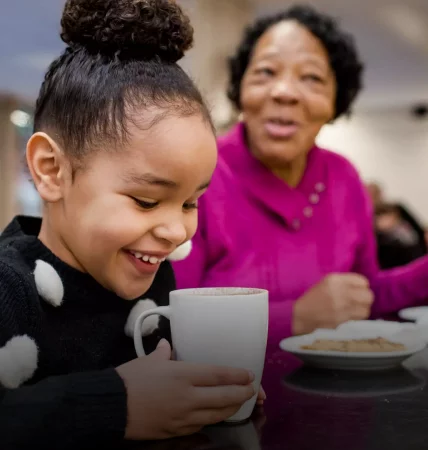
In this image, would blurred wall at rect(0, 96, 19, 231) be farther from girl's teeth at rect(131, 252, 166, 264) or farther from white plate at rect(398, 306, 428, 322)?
girl's teeth at rect(131, 252, 166, 264)

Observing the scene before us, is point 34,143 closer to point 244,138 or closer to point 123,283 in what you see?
point 123,283

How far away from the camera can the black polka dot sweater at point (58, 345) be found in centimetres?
50

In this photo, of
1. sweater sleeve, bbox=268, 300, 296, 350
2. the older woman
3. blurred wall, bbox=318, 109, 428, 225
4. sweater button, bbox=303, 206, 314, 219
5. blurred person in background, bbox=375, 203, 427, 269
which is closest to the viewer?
sweater sleeve, bbox=268, 300, 296, 350

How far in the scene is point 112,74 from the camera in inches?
27.3

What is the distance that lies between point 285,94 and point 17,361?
1032mm

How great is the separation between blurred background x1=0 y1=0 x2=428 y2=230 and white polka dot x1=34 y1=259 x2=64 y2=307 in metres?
0.16

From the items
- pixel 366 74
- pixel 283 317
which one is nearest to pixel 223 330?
pixel 283 317

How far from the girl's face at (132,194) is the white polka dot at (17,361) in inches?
4.7

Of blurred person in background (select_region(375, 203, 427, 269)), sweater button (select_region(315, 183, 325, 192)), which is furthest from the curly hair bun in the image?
blurred person in background (select_region(375, 203, 427, 269))

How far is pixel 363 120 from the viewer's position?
9.95 m

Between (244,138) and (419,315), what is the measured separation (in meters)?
0.68

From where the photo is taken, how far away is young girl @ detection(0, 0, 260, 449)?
0.53 meters

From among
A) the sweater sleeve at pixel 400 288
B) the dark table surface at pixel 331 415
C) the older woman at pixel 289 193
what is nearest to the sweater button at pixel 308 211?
the older woman at pixel 289 193

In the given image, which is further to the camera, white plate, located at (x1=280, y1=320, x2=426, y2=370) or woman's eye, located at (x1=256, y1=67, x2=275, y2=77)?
woman's eye, located at (x1=256, y1=67, x2=275, y2=77)
